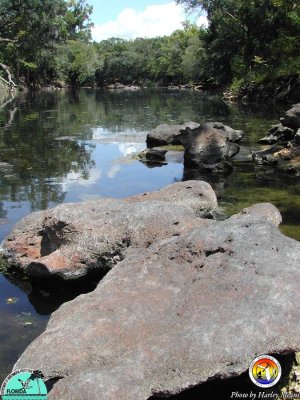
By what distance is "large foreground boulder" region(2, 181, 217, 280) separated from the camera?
5992 millimetres

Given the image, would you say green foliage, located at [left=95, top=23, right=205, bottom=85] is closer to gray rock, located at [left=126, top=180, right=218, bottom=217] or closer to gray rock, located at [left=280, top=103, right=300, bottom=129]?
gray rock, located at [left=280, top=103, right=300, bottom=129]

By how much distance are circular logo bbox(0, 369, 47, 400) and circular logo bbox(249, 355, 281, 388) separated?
1.54 metres

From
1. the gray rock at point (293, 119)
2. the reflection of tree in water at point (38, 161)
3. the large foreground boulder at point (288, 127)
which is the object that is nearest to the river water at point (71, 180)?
the reflection of tree in water at point (38, 161)

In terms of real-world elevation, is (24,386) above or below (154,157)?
below

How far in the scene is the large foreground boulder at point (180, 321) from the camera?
11.5ft

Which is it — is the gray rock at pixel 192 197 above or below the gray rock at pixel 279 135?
below

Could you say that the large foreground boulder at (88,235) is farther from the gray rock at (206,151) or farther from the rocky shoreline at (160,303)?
the gray rock at (206,151)

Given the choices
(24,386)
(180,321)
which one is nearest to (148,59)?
(180,321)

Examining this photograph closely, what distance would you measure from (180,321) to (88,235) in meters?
2.47

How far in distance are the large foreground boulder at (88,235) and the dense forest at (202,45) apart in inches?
734

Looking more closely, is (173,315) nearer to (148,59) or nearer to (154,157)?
(154,157)

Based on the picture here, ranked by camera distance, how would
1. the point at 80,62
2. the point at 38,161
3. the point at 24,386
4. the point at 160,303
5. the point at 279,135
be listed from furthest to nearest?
the point at 80,62, the point at 279,135, the point at 38,161, the point at 160,303, the point at 24,386

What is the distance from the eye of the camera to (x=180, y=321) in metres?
3.94

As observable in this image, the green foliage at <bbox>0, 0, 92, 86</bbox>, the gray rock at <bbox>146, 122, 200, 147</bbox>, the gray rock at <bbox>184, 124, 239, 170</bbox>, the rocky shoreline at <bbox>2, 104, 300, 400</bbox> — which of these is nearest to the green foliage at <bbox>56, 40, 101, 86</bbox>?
the green foliage at <bbox>0, 0, 92, 86</bbox>
